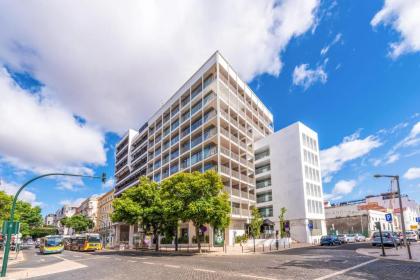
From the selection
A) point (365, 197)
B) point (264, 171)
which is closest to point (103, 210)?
point (264, 171)

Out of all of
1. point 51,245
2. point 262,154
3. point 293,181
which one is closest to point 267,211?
point 293,181

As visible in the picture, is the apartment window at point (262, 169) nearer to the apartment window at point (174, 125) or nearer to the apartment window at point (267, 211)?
the apartment window at point (267, 211)

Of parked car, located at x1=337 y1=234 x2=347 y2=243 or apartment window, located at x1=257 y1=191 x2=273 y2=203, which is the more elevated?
apartment window, located at x1=257 y1=191 x2=273 y2=203

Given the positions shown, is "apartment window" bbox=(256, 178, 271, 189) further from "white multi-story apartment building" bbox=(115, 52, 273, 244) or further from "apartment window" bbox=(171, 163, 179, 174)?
"apartment window" bbox=(171, 163, 179, 174)

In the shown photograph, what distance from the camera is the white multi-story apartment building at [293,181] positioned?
4681cm

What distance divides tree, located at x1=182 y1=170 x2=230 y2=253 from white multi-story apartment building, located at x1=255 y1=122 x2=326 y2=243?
68.3ft

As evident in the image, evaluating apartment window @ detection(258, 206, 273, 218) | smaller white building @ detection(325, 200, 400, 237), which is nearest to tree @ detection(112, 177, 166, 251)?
apartment window @ detection(258, 206, 273, 218)

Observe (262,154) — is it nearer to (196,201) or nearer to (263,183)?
(263,183)

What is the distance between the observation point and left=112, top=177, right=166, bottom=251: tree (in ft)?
120

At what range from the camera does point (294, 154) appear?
49.5 meters

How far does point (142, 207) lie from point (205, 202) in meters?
12.7

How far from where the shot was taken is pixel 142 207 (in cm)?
3819

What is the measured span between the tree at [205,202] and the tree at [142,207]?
22.7ft

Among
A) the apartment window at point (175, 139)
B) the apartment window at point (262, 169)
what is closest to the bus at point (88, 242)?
the apartment window at point (175, 139)
